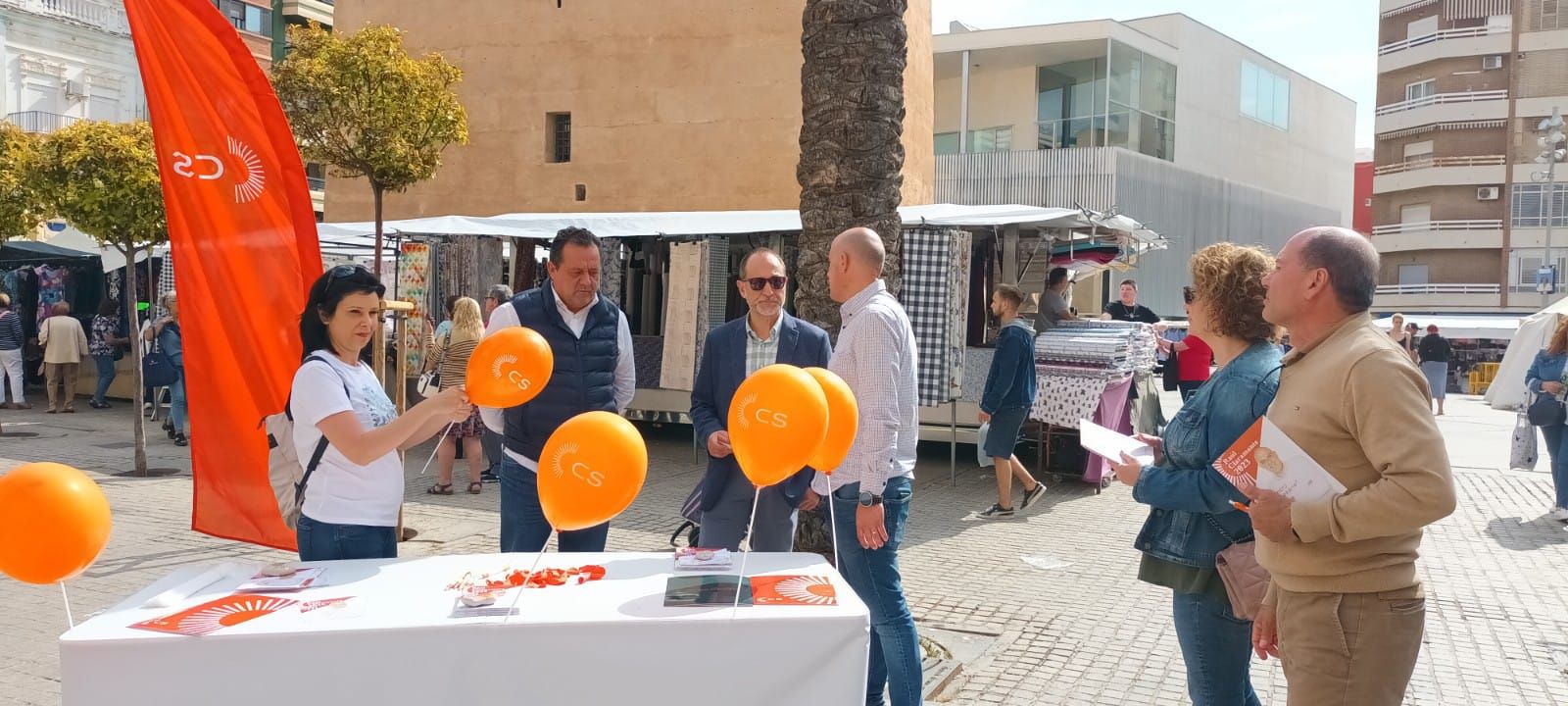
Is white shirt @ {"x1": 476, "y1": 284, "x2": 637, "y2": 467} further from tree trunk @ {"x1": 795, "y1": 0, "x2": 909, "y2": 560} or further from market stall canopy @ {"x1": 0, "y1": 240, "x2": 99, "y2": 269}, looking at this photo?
market stall canopy @ {"x1": 0, "y1": 240, "x2": 99, "y2": 269}

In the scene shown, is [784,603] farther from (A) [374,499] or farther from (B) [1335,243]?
(B) [1335,243]

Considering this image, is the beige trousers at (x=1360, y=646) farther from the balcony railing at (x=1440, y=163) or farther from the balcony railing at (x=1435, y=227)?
the balcony railing at (x=1440, y=163)

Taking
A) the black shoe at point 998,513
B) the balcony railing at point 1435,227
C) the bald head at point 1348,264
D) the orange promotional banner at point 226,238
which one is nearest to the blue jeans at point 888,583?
the bald head at point 1348,264

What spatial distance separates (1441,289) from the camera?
151 ft

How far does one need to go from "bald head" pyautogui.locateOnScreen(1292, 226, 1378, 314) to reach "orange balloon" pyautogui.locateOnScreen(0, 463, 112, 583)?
9.75 feet

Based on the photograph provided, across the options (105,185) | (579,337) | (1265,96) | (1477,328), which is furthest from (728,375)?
Result: (1265,96)

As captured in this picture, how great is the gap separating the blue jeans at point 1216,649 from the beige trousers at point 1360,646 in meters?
0.46

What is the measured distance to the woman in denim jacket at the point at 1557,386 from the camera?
880cm

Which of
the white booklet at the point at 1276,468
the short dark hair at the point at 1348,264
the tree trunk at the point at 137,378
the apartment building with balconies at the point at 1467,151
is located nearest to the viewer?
the white booklet at the point at 1276,468

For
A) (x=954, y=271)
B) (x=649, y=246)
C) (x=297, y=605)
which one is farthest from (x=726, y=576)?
(x=649, y=246)

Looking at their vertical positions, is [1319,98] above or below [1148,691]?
above

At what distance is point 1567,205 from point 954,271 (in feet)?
150

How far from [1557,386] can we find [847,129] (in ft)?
23.2

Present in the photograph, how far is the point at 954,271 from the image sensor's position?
10.4 m
